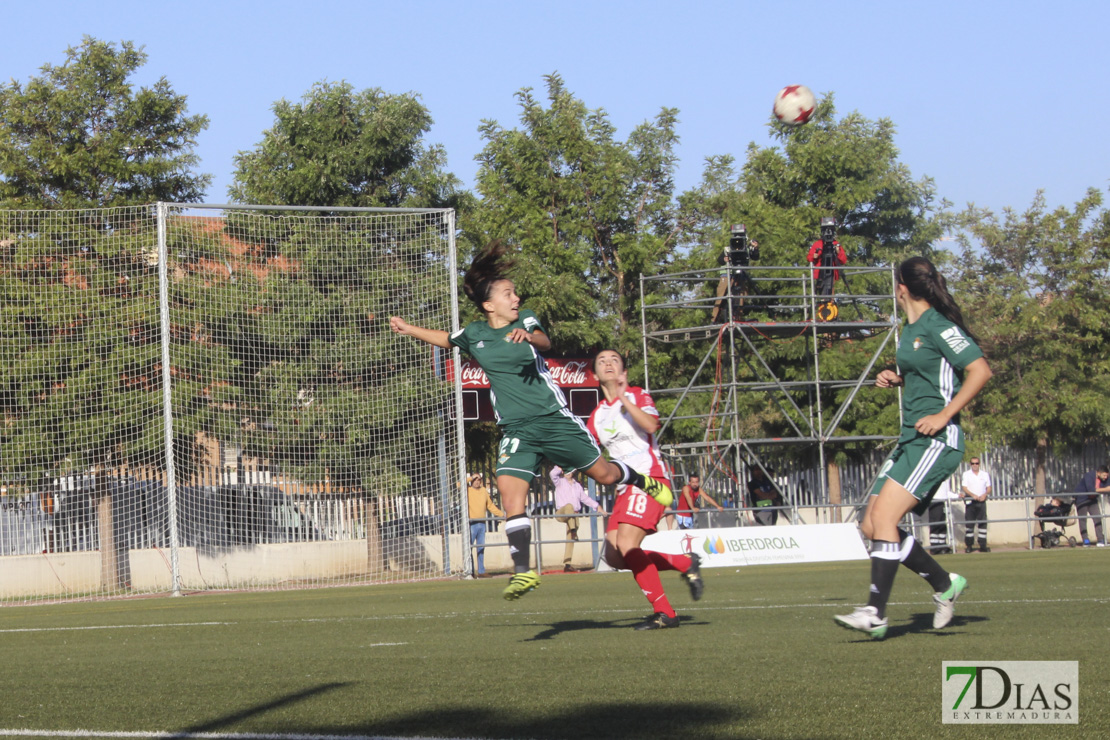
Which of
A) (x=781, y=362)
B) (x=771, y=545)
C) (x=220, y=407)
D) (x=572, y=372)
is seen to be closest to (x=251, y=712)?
(x=771, y=545)

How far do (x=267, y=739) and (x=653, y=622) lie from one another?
4.15m

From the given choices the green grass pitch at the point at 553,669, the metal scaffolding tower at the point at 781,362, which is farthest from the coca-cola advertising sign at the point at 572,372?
the green grass pitch at the point at 553,669

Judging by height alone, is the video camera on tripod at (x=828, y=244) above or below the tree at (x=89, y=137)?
below

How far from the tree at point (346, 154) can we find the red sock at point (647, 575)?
21.0 metres

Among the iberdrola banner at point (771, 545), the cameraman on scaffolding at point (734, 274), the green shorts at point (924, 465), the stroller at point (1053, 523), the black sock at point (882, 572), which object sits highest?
the cameraman on scaffolding at point (734, 274)

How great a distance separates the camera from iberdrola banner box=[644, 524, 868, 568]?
728 inches

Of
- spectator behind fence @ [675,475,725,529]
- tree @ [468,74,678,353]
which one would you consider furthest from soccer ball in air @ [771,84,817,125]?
tree @ [468,74,678,353]

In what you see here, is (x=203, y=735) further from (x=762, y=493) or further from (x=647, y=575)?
(x=762, y=493)

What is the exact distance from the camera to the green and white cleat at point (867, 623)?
6.40 meters

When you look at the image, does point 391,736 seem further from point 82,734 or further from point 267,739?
point 82,734

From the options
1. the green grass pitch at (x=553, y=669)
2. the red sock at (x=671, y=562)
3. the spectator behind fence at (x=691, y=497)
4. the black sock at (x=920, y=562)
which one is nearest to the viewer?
the green grass pitch at (x=553, y=669)

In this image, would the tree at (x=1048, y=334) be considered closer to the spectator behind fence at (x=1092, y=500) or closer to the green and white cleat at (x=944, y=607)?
the spectator behind fence at (x=1092, y=500)

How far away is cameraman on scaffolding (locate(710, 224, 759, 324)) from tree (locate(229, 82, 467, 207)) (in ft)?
25.9

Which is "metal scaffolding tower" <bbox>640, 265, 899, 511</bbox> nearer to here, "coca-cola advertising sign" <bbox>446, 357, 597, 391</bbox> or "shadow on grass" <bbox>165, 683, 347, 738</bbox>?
"coca-cola advertising sign" <bbox>446, 357, 597, 391</bbox>
